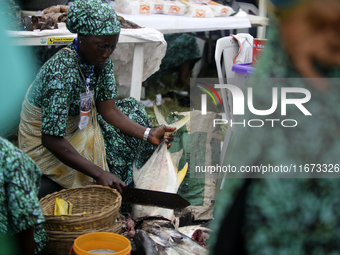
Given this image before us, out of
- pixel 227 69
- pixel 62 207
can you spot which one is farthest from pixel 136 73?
pixel 62 207

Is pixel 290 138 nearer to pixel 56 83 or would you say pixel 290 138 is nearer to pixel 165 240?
pixel 165 240

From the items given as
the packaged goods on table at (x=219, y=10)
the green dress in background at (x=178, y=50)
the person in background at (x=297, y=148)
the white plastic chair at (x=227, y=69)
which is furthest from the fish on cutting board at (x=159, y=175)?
the green dress in background at (x=178, y=50)

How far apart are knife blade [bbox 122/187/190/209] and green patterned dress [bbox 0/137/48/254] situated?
1.04 meters

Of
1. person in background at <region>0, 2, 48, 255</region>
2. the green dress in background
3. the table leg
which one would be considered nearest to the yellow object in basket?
person in background at <region>0, 2, 48, 255</region>

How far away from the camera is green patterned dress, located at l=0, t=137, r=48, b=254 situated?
113 cm

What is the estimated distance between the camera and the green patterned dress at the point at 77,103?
2043mm

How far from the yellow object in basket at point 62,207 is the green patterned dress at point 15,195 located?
67cm

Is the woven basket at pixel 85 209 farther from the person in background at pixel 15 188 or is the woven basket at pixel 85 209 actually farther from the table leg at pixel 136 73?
the table leg at pixel 136 73

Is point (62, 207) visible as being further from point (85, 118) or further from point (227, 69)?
point (227, 69)

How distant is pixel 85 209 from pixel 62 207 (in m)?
0.17

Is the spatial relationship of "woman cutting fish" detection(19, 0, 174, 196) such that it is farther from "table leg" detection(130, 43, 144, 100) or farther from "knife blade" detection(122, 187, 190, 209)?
"table leg" detection(130, 43, 144, 100)

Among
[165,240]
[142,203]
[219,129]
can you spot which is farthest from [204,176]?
[165,240]

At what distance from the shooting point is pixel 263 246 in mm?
598

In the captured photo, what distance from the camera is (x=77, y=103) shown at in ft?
7.37
